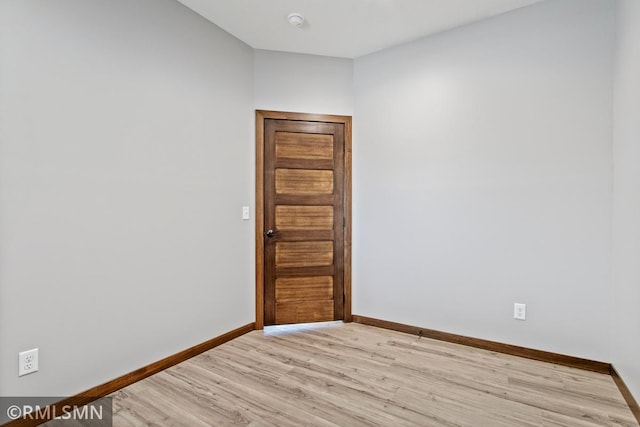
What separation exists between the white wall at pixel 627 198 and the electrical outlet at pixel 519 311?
0.51 m

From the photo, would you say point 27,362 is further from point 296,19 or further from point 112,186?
point 296,19

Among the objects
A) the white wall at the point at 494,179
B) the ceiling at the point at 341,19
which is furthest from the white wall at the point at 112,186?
the white wall at the point at 494,179

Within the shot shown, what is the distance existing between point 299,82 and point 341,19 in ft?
2.44

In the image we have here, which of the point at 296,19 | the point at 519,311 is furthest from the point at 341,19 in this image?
the point at 519,311

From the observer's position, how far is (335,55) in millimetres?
3273

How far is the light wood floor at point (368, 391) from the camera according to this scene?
180 cm

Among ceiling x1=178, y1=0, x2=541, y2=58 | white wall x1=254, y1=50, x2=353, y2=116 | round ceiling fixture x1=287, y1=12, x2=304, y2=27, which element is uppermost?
ceiling x1=178, y1=0, x2=541, y2=58

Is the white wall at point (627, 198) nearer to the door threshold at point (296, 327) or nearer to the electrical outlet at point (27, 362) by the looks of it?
the door threshold at point (296, 327)

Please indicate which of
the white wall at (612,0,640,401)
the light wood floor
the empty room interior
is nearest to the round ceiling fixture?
the empty room interior

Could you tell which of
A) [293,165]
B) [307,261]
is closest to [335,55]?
[293,165]

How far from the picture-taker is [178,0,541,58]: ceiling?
2.46m

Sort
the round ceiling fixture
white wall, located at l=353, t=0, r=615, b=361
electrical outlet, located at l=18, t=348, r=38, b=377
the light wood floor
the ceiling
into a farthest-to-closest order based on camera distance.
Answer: the round ceiling fixture
the ceiling
white wall, located at l=353, t=0, r=615, b=361
the light wood floor
electrical outlet, located at l=18, t=348, r=38, b=377

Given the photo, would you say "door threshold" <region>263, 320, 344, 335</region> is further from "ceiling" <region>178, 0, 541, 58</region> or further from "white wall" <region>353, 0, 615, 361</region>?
"ceiling" <region>178, 0, 541, 58</region>

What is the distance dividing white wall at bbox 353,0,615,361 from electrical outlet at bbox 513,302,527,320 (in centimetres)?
3
